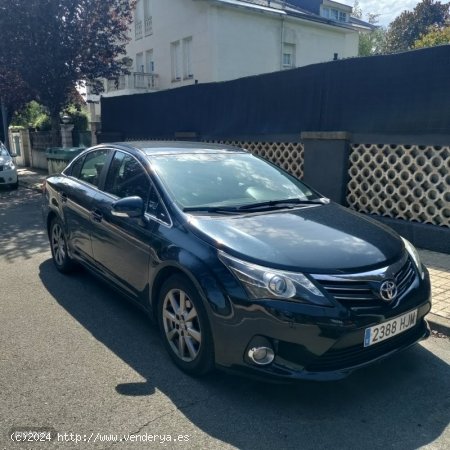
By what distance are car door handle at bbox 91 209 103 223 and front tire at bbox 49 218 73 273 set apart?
97cm

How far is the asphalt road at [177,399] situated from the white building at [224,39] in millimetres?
15976

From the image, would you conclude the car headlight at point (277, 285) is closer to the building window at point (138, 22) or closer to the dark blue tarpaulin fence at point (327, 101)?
the dark blue tarpaulin fence at point (327, 101)

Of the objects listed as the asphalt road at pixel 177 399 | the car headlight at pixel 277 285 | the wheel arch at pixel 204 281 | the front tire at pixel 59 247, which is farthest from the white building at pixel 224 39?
the car headlight at pixel 277 285

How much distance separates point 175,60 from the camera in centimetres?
2155

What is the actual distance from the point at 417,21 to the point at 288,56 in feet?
82.3

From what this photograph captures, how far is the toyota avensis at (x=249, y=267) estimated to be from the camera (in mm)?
2744

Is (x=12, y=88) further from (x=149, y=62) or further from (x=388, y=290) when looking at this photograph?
(x=388, y=290)

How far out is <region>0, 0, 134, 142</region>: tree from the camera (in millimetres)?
13344

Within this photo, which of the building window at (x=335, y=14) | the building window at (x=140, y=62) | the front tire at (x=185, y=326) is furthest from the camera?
the building window at (x=335, y=14)

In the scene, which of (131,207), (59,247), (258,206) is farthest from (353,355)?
(59,247)

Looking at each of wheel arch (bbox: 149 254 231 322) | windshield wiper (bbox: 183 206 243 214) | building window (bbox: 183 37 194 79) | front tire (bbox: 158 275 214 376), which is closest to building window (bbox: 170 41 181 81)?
building window (bbox: 183 37 194 79)

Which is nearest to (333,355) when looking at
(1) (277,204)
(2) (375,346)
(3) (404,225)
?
(2) (375,346)

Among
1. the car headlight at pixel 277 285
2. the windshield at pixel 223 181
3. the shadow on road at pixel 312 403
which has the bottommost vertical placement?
the shadow on road at pixel 312 403

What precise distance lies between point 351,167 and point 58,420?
18.8 feet
